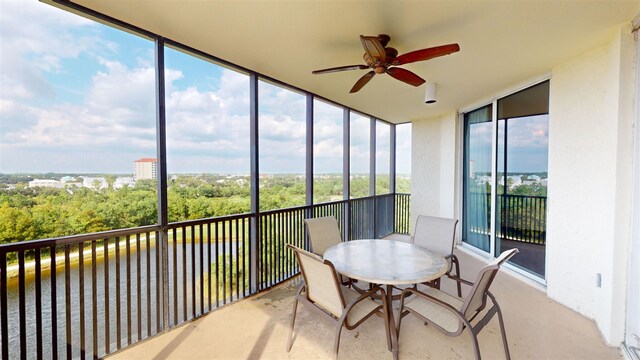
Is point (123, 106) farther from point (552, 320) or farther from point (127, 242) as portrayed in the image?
point (552, 320)

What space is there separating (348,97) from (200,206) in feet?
8.43

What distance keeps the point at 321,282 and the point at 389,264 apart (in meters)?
0.61

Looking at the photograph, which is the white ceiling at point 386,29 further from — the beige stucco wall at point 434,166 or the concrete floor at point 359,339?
the concrete floor at point 359,339

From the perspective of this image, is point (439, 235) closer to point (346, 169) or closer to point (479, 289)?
point (479, 289)

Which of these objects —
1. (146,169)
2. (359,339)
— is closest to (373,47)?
(146,169)

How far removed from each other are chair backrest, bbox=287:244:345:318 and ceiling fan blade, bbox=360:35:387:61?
1488mm

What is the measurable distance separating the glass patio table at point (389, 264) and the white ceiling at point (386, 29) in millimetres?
1883

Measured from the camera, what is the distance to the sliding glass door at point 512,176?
10.9ft

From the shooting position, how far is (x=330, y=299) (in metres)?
1.77

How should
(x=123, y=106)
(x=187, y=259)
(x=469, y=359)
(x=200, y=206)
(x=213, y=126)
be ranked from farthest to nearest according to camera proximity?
(x=213, y=126) < (x=200, y=206) < (x=187, y=259) < (x=123, y=106) < (x=469, y=359)

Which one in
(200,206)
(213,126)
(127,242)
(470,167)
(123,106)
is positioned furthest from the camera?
(470,167)

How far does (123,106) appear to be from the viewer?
2318 mm

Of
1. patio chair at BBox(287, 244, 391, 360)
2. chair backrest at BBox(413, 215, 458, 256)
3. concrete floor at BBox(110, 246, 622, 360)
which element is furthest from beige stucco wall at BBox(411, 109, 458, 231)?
patio chair at BBox(287, 244, 391, 360)

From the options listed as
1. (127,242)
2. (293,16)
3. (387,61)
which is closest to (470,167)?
(387,61)
